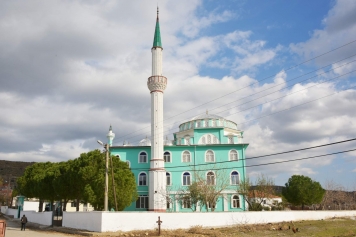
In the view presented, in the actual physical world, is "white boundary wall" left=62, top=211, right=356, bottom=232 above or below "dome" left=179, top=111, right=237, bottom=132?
below

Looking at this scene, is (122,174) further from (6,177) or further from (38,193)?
(6,177)

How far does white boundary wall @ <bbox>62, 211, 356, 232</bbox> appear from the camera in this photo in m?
20.2

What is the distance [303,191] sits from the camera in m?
38.1

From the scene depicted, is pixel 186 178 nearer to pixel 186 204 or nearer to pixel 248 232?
pixel 186 204

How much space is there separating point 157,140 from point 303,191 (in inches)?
647

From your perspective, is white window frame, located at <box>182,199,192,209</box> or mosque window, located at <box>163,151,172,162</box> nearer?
white window frame, located at <box>182,199,192,209</box>

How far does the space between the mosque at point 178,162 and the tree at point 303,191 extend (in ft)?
19.5

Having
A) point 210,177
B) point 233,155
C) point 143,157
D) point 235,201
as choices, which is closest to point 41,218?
point 143,157

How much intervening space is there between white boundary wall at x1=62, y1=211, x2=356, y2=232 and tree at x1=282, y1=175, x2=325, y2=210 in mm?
11583

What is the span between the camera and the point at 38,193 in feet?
105

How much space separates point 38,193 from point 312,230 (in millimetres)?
23185

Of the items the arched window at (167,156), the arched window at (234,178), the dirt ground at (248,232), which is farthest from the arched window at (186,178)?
the dirt ground at (248,232)

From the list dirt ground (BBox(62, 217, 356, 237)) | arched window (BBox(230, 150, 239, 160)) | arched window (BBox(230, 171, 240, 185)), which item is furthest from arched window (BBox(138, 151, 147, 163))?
dirt ground (BBox(62, 217, 356, 237))

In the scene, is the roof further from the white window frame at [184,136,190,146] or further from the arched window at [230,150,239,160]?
the arched window at [230,150,239,160]
